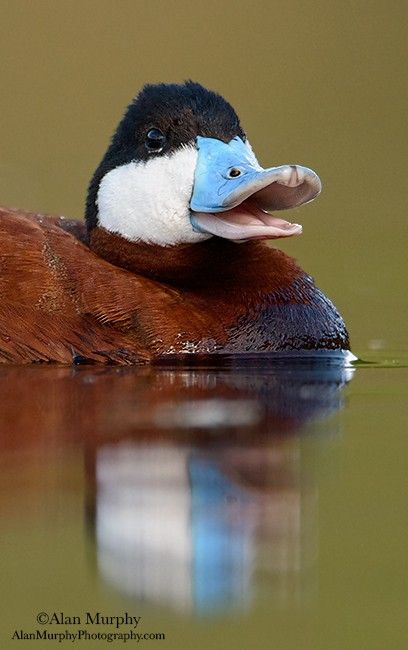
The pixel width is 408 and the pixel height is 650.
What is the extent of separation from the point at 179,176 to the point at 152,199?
0.51 feet

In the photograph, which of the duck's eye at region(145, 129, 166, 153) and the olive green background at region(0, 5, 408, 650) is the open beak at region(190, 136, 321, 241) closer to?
the duck's eye at region(145, 129, 166, 153)

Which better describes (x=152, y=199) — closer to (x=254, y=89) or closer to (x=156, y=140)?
(x=156, y=140)

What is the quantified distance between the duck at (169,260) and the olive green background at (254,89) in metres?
2.72

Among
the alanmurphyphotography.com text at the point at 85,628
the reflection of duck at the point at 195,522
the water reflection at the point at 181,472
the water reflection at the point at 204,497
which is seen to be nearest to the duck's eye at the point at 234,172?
the water reflection at the point at 181,472

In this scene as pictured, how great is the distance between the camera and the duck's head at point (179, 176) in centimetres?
553

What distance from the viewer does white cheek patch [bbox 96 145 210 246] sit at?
5699mm

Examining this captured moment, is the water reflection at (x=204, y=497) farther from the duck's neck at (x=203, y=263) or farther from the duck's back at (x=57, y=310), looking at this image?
the duck's neck at (x=203, y=263)

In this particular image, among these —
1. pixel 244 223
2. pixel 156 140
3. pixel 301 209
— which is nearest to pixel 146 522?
pixel 244 223

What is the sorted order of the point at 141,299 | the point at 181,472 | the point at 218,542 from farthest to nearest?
the point at 141,299 → the point at 181,472 → the point at 218,542

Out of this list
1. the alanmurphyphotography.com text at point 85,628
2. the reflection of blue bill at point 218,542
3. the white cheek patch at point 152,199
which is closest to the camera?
the alanmurphyphotography.com text at point 85,628

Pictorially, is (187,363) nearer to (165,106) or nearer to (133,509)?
(165,106)

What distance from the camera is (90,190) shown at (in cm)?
604

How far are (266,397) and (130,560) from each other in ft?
5.94

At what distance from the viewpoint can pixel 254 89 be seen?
544 inches
